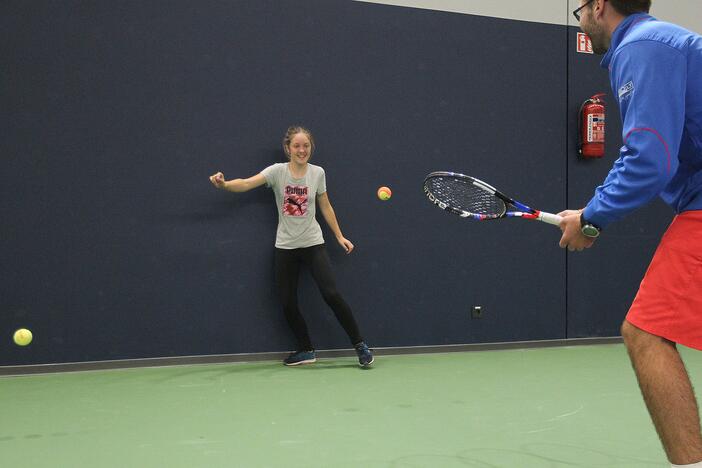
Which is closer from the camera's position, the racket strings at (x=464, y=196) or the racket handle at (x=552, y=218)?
the racket handle at (x=552, y=218)

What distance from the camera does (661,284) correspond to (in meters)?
2.15

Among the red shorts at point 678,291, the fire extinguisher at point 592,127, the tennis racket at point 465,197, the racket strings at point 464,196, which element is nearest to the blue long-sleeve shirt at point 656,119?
the red shorts at point 678,291

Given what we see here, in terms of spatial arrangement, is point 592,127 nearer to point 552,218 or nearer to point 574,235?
point 552,218

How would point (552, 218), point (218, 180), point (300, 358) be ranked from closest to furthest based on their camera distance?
point (552, 218)
point (218, 180)
point (300, 358)

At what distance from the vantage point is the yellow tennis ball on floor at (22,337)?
4.72m

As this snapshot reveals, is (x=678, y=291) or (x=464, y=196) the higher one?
(x=464, y=196)

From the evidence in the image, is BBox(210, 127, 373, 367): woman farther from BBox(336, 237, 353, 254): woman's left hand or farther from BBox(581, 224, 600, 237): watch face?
BBox(581, 224, 600, 237): watch face

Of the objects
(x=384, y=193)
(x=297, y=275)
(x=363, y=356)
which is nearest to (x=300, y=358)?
(x=363, y=356)

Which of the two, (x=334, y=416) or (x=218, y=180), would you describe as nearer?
(x=334, y=416)

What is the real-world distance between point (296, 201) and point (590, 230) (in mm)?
3395

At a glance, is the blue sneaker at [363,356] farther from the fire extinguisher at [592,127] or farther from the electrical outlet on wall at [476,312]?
the fire extinguisher at [592,127]

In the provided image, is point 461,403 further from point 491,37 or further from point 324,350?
point 491,37

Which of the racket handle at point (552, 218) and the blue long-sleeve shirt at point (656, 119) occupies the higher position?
the blue long-sleeve shirt at point (656, 119)

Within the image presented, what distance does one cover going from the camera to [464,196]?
11.0 ft
